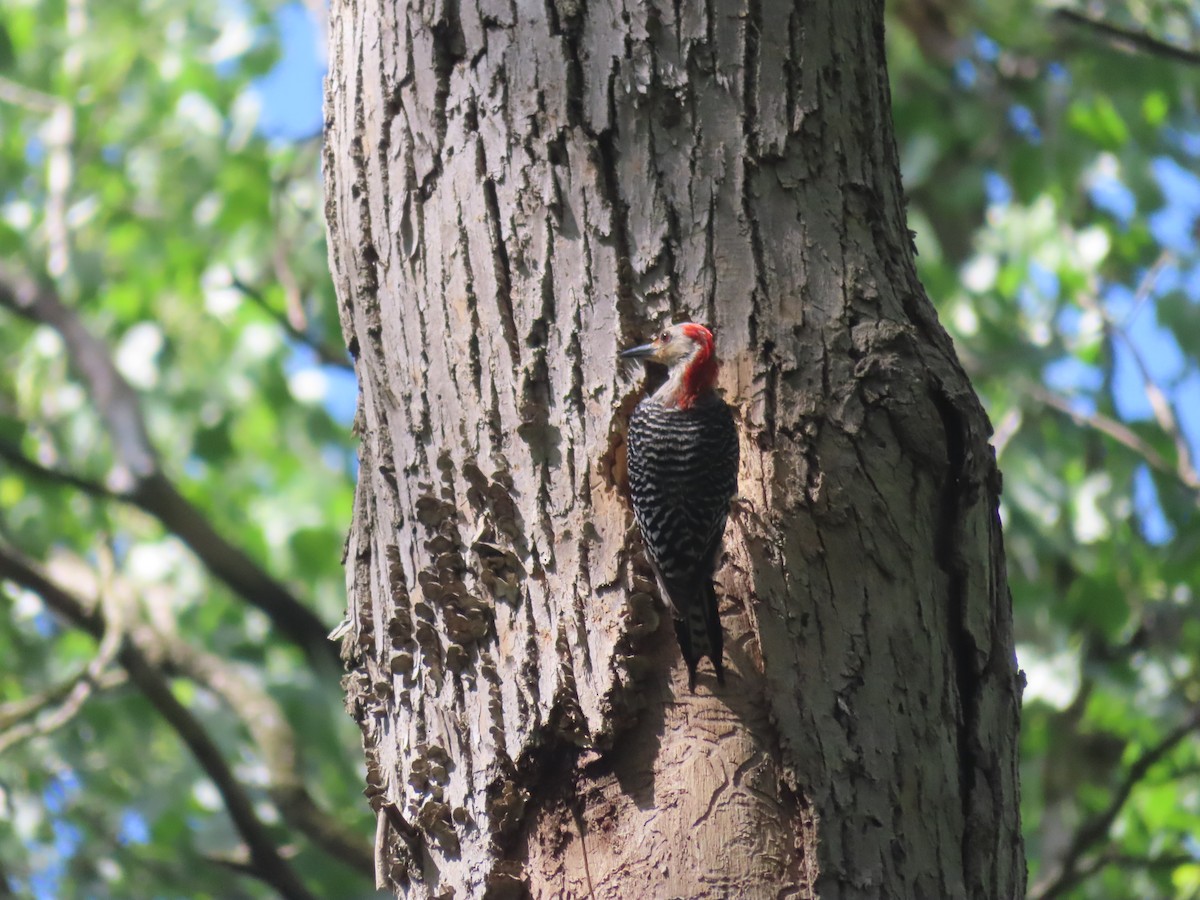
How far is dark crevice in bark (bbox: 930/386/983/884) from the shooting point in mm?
2451

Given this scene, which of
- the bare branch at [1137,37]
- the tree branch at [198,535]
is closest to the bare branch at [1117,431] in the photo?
the bare branch at [1137,37]

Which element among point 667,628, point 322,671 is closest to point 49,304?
point 322,671

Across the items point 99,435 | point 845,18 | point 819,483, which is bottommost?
point 819,483

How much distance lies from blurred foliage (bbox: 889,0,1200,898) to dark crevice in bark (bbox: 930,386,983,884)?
203 cm

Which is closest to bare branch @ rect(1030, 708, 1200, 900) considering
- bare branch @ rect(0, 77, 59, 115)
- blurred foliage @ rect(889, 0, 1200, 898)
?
blurred foliage @ rect(889, 0, 1200, 898)

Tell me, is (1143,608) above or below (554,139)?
above

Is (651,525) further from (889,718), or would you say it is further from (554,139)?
(554,139)

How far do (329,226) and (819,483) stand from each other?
1342 mm

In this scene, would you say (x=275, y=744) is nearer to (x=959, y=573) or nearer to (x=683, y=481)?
(x=683, y=481)

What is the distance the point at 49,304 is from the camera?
256 inches

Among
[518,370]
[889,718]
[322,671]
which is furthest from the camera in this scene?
[322,671]

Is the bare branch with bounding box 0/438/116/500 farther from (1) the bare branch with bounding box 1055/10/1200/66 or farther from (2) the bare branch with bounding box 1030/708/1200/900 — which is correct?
(1) the bare branch with bounding box 1055/10/1200/66

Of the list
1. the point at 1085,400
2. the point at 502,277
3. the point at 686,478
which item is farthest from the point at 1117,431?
the point at 502,277

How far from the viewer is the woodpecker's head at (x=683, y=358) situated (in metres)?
2.70
